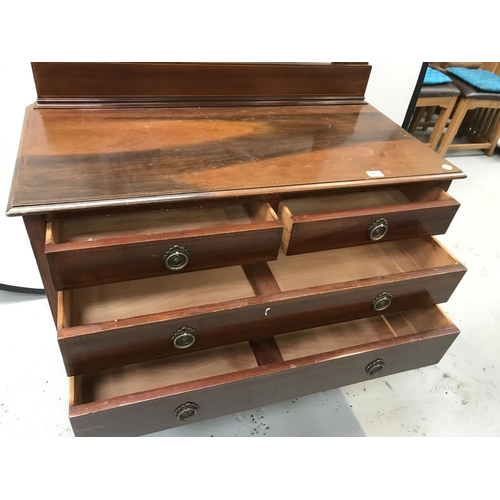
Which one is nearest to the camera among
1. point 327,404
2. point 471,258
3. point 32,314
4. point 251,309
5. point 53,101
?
point 251,309

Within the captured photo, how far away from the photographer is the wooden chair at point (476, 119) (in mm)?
2156

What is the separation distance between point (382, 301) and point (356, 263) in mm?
160

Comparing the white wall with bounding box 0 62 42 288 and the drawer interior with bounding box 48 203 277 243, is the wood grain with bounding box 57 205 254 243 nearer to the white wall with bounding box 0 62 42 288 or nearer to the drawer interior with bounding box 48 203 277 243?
the drawer interior with bounding box 48 203 277 243

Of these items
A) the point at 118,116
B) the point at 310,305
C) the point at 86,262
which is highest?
the point at 118,116

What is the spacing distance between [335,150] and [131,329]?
55 cm

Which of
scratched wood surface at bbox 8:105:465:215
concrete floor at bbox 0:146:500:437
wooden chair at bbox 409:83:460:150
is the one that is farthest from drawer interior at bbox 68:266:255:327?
wooden chair at bbox 409:83:460:150

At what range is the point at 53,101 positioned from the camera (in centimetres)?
85

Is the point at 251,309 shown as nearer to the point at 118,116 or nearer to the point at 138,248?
the point at 138,248

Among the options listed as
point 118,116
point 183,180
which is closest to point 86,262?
point 183,180

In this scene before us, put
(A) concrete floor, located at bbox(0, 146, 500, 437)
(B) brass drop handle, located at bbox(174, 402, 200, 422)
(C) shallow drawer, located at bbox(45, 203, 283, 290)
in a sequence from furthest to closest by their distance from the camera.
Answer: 1. (A) concrete floor, located at bbox(0, 146, 500, 437)
2. (B) brass drop handle, located at bbox(174, 402, 200, 422)
3. (C) shallow drawer, located at bbox(45, 203, 283, 290)

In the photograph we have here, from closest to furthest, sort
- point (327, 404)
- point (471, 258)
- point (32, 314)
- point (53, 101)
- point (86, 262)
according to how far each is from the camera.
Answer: point (86, 262) < point (53, 101) < point (327, 404) < point (32, 314) < point (471, 258)

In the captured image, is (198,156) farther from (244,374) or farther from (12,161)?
(12,161)

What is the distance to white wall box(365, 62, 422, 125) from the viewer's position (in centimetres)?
128

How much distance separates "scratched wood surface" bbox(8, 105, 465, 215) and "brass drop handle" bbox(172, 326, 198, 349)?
0.77ft
